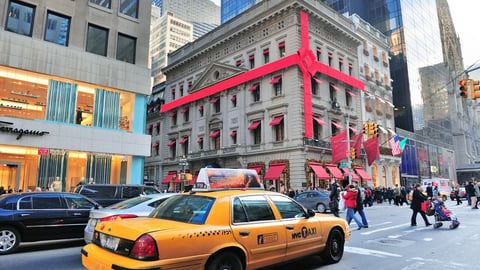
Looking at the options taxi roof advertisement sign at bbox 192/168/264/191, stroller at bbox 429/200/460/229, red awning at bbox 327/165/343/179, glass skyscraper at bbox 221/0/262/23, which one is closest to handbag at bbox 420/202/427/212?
stroller at bbox 429/200/460/229

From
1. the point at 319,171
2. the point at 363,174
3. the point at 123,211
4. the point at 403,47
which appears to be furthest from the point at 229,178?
the point at 403,47

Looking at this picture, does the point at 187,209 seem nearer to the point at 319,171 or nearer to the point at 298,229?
the point at 298,229

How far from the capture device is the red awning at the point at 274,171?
29281 mm

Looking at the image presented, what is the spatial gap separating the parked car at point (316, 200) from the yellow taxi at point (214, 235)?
47.0ft

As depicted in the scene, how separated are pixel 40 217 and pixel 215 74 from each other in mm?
31846

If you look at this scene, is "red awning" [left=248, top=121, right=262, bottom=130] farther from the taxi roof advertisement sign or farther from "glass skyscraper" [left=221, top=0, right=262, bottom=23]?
"glass skyscraper" [left=221, top=0, right=262, bottom=23]

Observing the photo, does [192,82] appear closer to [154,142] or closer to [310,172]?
[154,142]

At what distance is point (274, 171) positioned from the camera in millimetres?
29812

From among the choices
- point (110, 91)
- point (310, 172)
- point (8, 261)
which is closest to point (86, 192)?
point (8, 261)

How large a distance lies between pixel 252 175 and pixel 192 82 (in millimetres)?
35263

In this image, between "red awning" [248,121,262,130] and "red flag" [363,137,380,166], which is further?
"red awning" [248,121,262,130]

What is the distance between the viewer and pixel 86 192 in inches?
442

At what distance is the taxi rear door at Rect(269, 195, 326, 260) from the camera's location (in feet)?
18.8

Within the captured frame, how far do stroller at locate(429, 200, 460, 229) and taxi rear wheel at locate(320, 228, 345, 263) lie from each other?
7193mm
